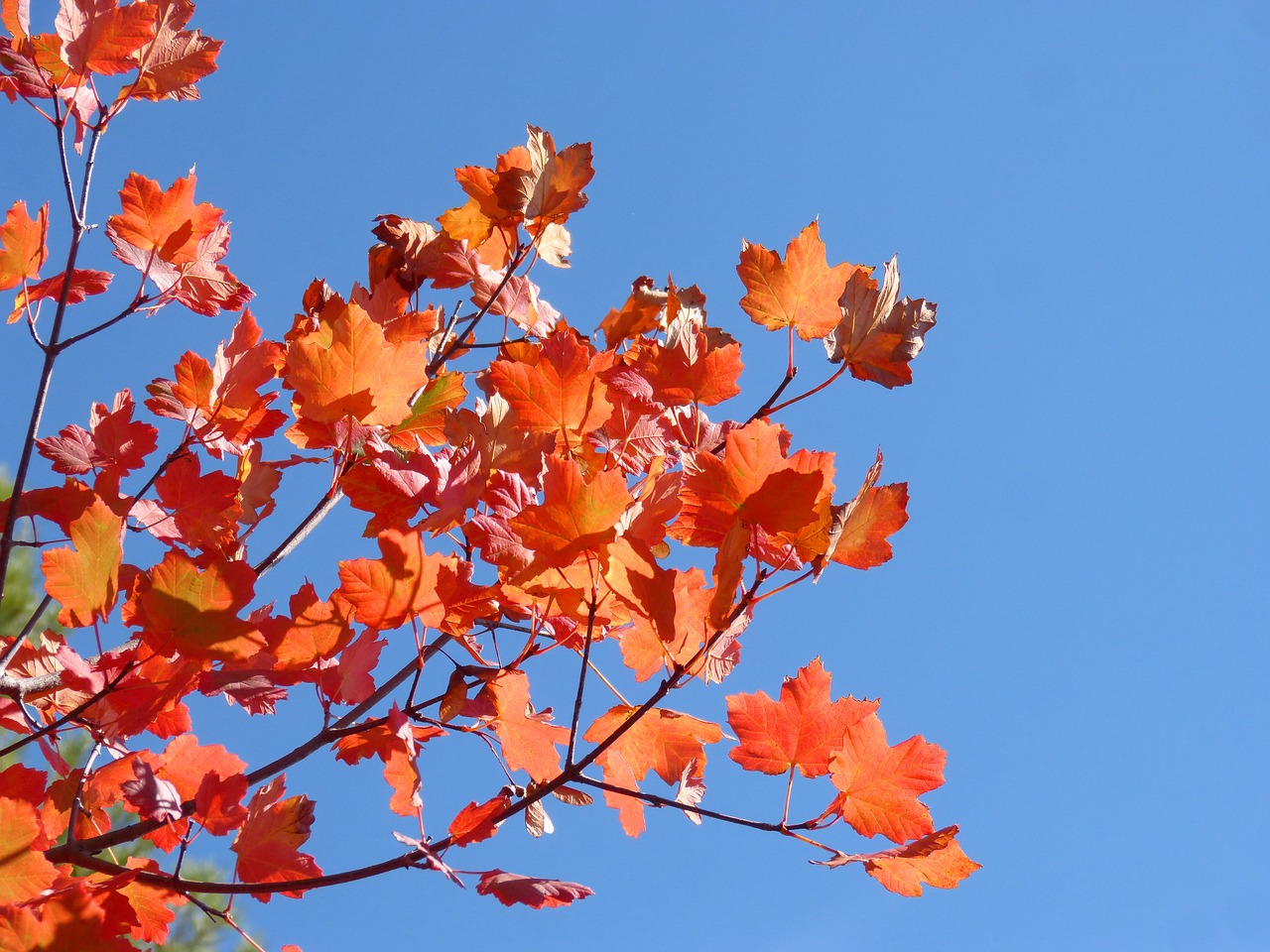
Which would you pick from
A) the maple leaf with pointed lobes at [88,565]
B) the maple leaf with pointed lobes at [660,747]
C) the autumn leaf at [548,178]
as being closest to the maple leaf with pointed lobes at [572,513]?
the maple leaf with pointed lobes at [660,747]

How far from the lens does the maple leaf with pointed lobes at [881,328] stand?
1060 mm

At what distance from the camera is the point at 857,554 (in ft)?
2.97

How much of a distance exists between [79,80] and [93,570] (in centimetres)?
73

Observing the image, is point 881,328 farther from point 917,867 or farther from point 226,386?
point 226,386

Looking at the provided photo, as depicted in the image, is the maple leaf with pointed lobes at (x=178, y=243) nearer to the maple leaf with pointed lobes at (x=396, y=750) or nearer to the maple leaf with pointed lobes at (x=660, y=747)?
the maple leaf with pointed lobes at (x=396, y=750)

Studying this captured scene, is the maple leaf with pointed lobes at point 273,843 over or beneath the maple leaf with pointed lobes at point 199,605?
beneath

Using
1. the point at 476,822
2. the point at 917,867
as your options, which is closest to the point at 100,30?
the point at 476,822

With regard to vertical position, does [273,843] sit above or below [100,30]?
below

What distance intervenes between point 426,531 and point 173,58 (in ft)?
2.68

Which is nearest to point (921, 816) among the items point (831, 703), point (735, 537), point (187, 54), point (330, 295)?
point (831, 703)

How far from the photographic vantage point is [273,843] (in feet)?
3.39

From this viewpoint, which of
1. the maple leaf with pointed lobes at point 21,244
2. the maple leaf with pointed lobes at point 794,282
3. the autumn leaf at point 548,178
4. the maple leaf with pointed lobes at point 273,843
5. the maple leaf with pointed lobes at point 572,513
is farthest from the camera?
the maple leaf with pointed lobes at point 21,244

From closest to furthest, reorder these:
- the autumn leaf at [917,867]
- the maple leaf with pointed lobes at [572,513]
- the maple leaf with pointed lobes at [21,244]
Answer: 1. the maple leaf with pointed lobes at [572,513]
2. the autumn leaf at [917,867]
3. the maple leaf with pointed lobes at [21,244]

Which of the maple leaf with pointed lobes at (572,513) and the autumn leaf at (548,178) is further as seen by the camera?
the autumn leaf at (548,178)
